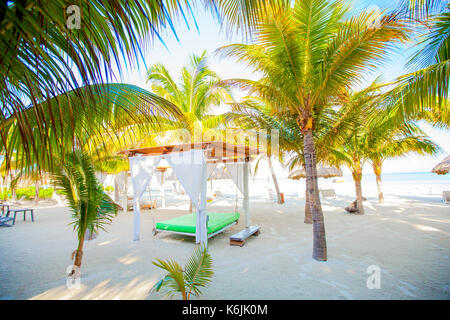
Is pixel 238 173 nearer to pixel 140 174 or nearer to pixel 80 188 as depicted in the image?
pixel 140 174

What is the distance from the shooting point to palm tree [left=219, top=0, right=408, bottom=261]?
3.68 metres

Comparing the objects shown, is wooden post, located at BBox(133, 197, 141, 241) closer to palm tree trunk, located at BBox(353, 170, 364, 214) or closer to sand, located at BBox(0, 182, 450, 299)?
sand, located at BBox(0, 182, 450, 299)

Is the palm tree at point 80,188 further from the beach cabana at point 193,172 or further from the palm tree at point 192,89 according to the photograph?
the palm tree at point 192,89

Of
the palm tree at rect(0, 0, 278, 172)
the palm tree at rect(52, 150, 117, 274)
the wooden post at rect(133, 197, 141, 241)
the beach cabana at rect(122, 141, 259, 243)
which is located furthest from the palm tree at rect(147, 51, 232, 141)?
the palm tree at rect(0, 0, 278, 172)

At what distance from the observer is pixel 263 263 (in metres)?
4.33

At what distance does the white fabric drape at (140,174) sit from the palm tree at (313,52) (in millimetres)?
3886

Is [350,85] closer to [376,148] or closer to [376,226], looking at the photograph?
[376,226]

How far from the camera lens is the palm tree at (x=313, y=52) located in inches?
145

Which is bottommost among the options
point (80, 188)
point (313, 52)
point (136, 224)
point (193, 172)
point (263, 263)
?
point (263, 263)

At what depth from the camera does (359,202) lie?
9234mm

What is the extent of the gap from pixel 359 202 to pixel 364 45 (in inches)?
300

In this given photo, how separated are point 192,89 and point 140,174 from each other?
17.0 feet

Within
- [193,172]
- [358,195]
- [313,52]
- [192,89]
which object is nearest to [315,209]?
[193,172]
